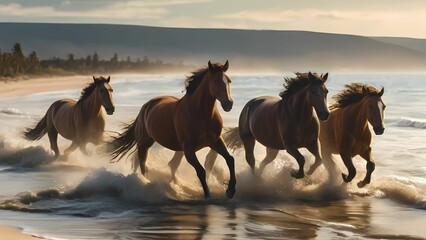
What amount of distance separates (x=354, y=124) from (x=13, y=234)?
A: 5253 mm

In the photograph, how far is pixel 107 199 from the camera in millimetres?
10805

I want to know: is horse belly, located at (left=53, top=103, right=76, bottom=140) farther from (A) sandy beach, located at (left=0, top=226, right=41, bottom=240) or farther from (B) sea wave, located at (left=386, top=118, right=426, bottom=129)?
(B) sea wave, located at (left=386, top=118, right=426, bottom=129)

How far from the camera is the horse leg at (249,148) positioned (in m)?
12.7

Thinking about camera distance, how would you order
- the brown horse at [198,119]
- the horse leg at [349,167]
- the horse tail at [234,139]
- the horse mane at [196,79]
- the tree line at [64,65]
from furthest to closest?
the tree line at [64,65], the horse tail at [234,139], the horse leg at [349,167], the horse mane at [196,79], the brown horse at [198,119]

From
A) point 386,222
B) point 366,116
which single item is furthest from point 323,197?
point 386,222

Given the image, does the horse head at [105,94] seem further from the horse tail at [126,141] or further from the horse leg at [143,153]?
the horse leg at [143,153]

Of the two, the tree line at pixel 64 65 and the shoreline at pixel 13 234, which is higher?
the tree line at pixel 64 65

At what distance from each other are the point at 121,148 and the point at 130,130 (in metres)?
0.30

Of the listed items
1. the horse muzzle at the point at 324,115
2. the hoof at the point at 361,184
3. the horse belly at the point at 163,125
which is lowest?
the hoof at the point at 361,184

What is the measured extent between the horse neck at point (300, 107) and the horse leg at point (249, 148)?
5.01ft

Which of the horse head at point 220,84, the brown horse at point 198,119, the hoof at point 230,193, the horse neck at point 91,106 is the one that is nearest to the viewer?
the horse head at point 220,84

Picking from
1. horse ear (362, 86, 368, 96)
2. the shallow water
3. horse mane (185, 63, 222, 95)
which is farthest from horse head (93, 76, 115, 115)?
horse ear (362, 86, 368, 96)

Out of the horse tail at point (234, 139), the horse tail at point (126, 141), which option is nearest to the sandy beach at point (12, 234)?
the horse tail at point (126, 141)

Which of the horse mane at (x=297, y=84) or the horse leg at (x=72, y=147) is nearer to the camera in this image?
the horse mane at (x=297, y=84)
